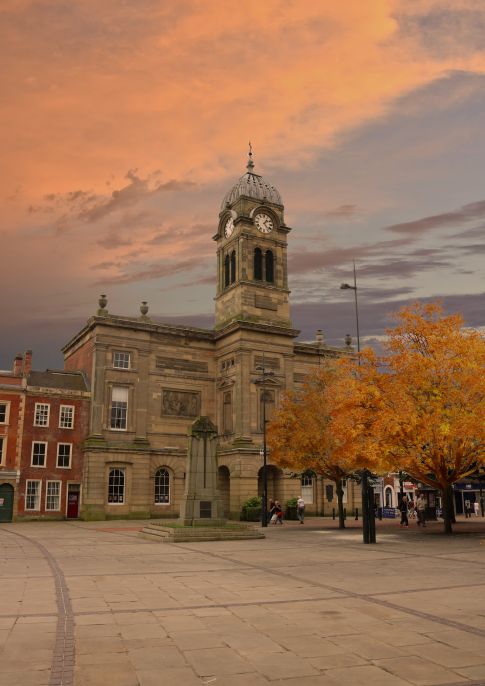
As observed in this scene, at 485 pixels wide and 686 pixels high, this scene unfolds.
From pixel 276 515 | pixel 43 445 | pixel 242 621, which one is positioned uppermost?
pixel 43 445

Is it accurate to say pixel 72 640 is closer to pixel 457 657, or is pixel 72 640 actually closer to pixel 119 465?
pixel 457 657

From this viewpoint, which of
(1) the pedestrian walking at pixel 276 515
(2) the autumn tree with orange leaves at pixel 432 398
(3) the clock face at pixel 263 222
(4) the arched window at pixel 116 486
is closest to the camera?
(2) the autumn tree with orange leaves at pixel 432 398

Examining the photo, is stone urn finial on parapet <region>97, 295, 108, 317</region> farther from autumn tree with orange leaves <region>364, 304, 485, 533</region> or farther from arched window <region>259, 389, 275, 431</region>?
autumn tree with orange leaves <region>364, 304, 485, 533</region>

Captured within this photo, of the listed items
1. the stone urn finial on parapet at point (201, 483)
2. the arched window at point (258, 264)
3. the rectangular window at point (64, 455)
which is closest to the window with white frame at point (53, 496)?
the rectangular window at point (64, 455)

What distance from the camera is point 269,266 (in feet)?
181

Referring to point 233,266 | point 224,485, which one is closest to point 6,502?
point 224,485

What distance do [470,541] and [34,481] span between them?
107 ft

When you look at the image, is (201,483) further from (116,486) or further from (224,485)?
(224,485)

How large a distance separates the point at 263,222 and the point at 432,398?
105ft

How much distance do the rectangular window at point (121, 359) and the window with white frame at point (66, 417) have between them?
4882 millimetres

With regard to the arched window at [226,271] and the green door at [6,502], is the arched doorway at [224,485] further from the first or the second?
the arched window at [226,271]

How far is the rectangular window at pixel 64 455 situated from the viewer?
46.7 metres

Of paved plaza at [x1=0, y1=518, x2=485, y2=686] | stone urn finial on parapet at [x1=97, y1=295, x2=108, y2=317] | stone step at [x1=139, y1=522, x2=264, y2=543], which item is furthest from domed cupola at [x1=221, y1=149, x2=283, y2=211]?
paved plaza at [x1=0, y1=518, x2=485, y2=686]

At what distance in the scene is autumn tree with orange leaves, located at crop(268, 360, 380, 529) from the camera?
2960 centimetres
